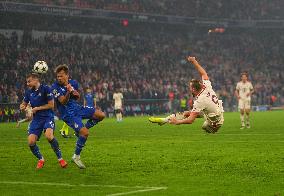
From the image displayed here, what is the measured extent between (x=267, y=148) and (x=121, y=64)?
4394 cm

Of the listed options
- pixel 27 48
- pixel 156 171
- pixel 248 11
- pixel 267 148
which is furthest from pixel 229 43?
pixel 156 171

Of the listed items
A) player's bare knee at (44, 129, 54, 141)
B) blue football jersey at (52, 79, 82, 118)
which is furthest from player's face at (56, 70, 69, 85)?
player's bare knee at (44, 129, 54, 141)

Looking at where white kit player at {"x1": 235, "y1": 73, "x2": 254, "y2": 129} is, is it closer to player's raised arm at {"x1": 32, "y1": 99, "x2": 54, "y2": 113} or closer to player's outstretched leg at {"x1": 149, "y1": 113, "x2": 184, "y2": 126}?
player's outstretched leg at {"x1": 149, "y1": 113, "x2": 184, "y2": 126}

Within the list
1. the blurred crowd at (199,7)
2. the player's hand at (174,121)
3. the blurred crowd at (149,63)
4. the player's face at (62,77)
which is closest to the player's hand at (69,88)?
the player's face at (62,77)

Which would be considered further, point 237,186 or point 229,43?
point 229,43

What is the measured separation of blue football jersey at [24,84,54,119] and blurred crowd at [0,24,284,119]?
102 feet

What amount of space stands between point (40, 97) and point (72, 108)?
2.54ft

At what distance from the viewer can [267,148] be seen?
60.8 ft

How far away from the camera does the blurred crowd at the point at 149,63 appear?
5301 centimetres

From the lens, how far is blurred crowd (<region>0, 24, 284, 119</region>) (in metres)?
53.0

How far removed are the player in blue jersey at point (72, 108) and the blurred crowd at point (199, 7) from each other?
44.6 m

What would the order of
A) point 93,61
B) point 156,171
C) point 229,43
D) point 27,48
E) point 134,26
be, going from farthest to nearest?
1. point 229,43
2. point 134,26
3. point 93,61
4. point 27,48
5. point 156,171

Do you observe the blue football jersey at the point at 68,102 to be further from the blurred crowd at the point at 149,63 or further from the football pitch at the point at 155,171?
the blurred crowd at the point at 149,63

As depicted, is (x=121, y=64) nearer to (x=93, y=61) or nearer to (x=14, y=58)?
(x=93, y=61)
